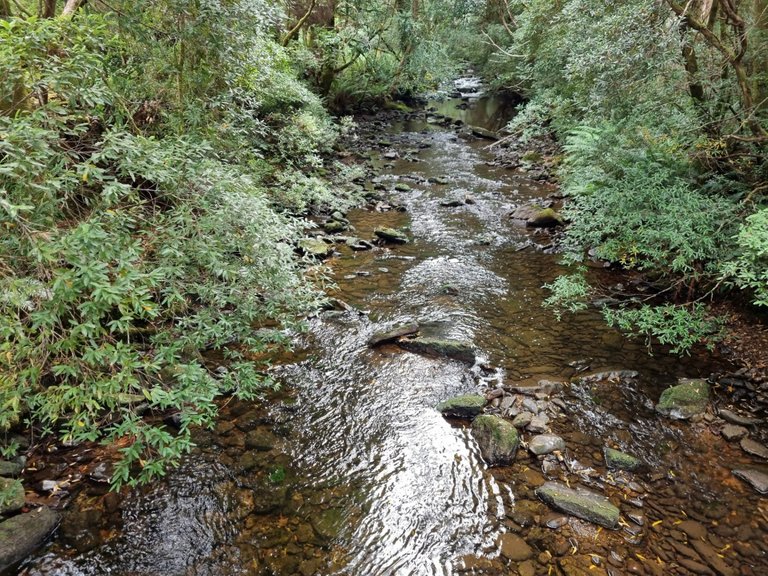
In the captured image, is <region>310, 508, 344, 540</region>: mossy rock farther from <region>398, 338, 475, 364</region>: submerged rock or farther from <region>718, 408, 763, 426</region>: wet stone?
<region>718, 408, 763, 426</region>: wet stone

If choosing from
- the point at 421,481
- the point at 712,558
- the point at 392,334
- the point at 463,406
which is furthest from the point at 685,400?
the point at 392,334

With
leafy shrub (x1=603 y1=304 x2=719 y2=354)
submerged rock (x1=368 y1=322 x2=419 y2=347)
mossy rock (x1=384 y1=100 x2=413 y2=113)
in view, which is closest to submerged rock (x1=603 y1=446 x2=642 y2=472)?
leafy shrub (x1=603 y1=304 x2=719 y2=354)

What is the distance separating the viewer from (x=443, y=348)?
645cm

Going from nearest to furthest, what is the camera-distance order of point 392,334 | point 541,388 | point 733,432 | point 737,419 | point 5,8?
point 733,432
point 737,419
point 541,388
point 5,8
point 392,334

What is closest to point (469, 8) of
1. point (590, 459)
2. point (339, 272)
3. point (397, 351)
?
point (339, 272)

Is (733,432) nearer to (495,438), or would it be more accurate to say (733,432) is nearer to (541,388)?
(541,388)

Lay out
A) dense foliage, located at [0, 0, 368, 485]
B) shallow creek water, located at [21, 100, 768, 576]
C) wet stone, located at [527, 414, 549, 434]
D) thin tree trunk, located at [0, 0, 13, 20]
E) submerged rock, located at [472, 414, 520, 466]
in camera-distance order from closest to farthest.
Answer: dense foliage, located at [0, 0, 368, 485] < shallow creek water, located at [21, 100, 768, 576] < submerged rock, located at [472, 414, 520, 466] < wet stone, located at [527, 414, 549, 434] < thin tree trunk, located at [0, 0, 13, 20]

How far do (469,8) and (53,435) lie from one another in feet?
87.2

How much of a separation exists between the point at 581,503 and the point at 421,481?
162cm

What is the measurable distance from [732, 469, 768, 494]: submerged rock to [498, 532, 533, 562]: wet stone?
252 cm

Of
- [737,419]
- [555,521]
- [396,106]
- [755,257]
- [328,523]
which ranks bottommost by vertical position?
[328,523]

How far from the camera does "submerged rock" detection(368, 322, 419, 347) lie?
665 cm

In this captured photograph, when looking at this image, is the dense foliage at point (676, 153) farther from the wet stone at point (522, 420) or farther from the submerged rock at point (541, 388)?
the wet stone at point (522, 420)

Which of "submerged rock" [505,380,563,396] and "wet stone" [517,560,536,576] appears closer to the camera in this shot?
"wet stone" [517,560,536,576]
